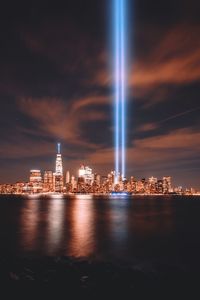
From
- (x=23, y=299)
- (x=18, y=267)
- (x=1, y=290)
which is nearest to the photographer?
(x=23, y=299)

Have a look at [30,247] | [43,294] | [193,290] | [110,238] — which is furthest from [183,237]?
[43,294]

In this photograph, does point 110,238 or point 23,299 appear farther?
point 110,238

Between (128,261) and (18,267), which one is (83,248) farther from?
(18,267)

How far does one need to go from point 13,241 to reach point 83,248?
837cm

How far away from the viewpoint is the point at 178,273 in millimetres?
19641

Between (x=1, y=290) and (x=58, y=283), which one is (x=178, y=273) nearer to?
(x=58, y=283)

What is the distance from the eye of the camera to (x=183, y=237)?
3847 cm

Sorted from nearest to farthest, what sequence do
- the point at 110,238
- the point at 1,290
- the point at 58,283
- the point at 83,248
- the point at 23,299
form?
the point at 23,299
the point at 1,290
the point at 58,283
the point at 83,248
the point at 110,238

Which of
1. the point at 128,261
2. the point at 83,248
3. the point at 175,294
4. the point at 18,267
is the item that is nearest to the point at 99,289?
the point at 175,294

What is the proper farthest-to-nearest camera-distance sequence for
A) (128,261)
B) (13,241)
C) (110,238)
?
(110,238) < (13,241) < (128,261)

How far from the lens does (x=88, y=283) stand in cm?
1531

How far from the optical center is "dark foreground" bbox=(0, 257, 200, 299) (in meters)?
13.8

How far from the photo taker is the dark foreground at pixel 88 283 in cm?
1377

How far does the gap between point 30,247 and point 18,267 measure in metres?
13.1
